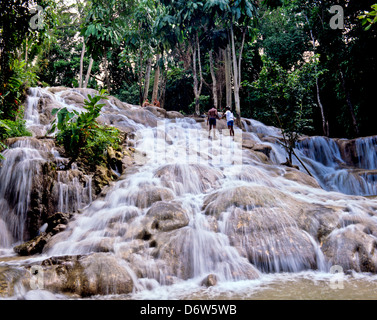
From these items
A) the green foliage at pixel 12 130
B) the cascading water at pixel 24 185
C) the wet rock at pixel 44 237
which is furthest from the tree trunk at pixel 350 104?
the green foliage at pixel 12 130

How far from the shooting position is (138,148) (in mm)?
10836

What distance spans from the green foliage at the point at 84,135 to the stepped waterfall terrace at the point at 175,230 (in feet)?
1.48

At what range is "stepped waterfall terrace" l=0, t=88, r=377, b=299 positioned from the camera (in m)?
3.86

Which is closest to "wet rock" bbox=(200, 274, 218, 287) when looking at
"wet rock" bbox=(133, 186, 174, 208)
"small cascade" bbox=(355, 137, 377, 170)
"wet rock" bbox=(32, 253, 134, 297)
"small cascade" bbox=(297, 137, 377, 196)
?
"wet rock" bbox=(32, 253, 134, 297)

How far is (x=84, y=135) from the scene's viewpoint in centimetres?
801

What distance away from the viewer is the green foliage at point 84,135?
7.86 metres

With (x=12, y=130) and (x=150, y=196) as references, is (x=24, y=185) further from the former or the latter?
(x=150, y=196)

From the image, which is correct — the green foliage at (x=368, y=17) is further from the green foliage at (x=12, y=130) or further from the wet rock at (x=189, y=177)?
the green foliage at (x=12, y=130)

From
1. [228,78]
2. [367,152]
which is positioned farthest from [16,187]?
[228,78]

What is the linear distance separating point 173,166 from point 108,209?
240 cm

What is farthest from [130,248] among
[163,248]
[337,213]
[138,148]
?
[138,148]

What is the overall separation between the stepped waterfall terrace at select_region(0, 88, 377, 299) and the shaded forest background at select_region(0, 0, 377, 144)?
2.13 meters

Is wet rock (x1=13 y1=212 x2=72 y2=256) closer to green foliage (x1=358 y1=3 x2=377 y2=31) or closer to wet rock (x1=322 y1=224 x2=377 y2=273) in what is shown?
wet rock (x1=322 y1=224 x2=377 y2=273)

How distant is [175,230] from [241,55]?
634 inches
